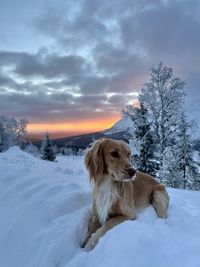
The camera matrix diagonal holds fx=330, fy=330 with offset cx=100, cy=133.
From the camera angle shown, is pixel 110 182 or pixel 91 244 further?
pixel 110 182

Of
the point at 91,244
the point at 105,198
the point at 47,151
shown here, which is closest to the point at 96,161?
the point at 105,198

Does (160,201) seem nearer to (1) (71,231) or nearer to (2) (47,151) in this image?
(1) (71,231)

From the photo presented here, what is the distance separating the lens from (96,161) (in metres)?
5.69

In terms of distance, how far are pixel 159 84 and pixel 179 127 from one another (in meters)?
4.00

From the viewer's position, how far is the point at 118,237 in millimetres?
3934

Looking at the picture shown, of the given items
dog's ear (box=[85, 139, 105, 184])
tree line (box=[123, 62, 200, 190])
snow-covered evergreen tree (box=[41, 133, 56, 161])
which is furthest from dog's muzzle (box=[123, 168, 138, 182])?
snow-covered evergreen tree (box=[41, 133, 56, 161])

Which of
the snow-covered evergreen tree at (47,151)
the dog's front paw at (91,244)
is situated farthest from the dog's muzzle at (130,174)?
the snow-covered evergreen tree at (47,151)

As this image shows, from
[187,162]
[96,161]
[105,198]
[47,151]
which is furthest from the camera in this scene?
[47,151]

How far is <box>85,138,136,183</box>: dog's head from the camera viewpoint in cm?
545

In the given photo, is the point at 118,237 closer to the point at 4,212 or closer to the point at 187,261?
the point at 187,261

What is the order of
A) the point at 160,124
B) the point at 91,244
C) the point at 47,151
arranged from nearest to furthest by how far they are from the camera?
the point at 91,244
the point at 160,124
the point at 47,151

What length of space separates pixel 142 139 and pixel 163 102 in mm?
3535

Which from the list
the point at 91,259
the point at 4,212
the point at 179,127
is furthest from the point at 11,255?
the point at 179,127

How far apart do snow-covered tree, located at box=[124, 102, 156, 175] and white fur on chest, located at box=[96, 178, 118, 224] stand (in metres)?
21.7
